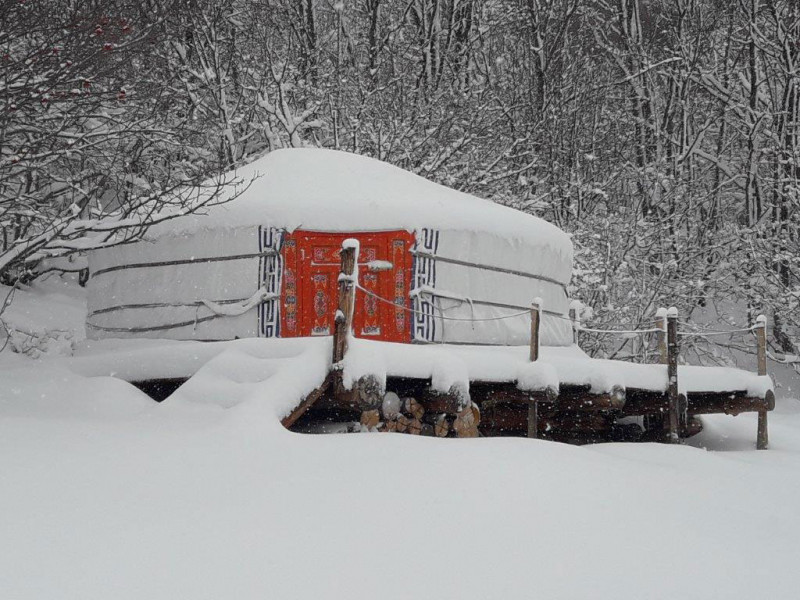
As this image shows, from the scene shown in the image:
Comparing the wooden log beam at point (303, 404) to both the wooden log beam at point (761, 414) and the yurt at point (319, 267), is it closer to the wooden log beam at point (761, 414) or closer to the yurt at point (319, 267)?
the yurt at point (319, 267)

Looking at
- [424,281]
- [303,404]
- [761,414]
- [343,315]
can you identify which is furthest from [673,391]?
[303,404]

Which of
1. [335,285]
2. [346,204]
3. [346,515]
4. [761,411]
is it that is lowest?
[346,515]

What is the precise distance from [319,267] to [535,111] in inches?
313

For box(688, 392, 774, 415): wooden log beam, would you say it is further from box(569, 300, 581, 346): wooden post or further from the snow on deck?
box(569, 300, 581, 346): wooden post

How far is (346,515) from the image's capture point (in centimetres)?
399

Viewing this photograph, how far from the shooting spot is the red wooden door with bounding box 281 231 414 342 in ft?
23.3

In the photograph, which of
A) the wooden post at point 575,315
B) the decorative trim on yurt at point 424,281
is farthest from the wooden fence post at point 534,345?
the wooden post at point 575,315

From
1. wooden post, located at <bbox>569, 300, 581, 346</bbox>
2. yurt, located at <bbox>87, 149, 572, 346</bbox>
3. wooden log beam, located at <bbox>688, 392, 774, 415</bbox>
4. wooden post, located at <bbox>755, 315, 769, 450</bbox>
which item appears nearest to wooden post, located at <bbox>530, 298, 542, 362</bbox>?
yurt, located at <bbox>87, 149, 572, 346</bbox>

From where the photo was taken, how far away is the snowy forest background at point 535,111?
11789 mm

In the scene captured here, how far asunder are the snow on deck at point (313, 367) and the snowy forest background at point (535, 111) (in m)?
4.08

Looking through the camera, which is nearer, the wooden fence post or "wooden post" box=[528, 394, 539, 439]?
the wooden fence post

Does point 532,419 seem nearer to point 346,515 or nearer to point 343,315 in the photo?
point 343,315

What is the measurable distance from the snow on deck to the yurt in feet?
1.04

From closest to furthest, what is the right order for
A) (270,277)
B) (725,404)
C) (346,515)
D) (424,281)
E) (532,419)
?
(346,515) → (532,419) → (270,277) → (424,281) → (725,404)
